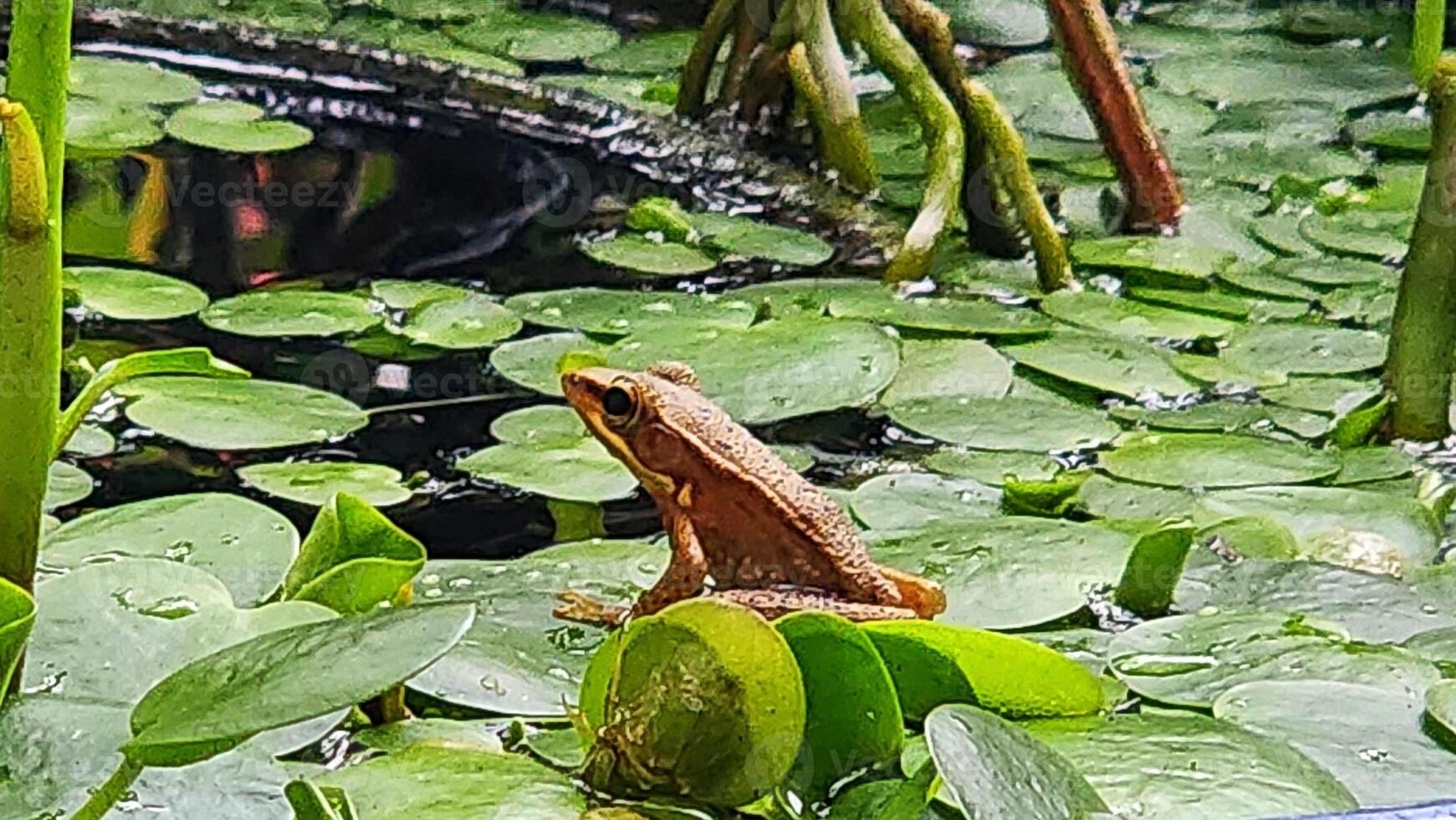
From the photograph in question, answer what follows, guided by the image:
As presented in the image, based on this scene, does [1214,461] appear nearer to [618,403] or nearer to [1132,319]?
[1132,319]

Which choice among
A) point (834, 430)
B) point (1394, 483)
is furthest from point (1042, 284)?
point (1394, 483)

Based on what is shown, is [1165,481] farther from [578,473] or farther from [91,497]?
[91,497]

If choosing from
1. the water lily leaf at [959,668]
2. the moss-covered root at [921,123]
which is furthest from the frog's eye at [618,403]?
the moss-covered root at [921,123]

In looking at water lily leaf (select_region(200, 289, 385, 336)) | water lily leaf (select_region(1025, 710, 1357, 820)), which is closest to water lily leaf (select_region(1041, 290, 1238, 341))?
water lily leaf (select_region(200, 289, 385, 336))

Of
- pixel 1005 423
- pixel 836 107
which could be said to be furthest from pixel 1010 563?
pixel 836 107

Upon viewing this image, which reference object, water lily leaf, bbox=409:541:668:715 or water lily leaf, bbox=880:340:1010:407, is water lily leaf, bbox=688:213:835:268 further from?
water lily leaf, bbox=409:541:668:715

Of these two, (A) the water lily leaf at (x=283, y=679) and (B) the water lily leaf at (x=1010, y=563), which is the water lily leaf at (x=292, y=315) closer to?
(B) the water lily leaf at (x=1010, y=563)
